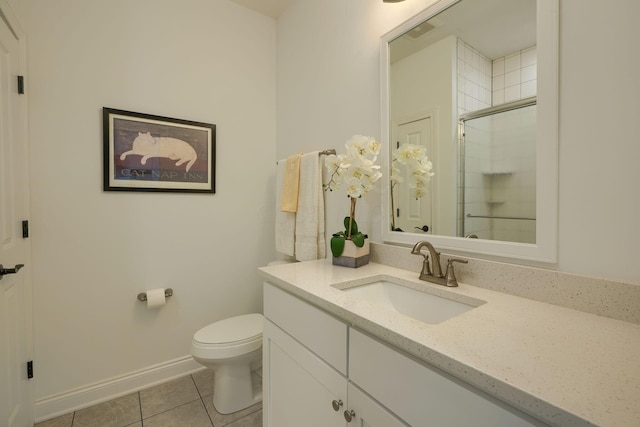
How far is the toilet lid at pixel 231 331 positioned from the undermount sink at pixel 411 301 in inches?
31.5

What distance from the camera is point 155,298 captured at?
5.74ft

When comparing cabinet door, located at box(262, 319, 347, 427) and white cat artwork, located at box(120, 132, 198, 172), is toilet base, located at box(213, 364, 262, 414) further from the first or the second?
white cat artwork, located at box(120, 132, 198, 172)

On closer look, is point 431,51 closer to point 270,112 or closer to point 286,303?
point 286,303

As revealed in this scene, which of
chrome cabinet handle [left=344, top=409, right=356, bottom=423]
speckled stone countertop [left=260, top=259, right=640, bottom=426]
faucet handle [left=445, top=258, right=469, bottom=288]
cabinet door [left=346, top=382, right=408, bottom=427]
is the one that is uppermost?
faucet handle [left=445, top=258, right=469, bottom=288]

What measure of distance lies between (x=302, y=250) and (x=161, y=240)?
94 cm

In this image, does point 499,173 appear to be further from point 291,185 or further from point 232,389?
point 232,389

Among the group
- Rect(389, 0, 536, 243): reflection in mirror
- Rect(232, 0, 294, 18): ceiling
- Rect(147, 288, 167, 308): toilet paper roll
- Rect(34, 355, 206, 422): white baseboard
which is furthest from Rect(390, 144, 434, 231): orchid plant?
Rect(34, 355, 206, 422): white baseboard

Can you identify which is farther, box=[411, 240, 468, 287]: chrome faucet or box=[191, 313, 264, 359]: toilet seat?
box=[191, 313, 264, 359]: toilet seat

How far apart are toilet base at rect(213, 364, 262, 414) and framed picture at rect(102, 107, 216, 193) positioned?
1168 mm

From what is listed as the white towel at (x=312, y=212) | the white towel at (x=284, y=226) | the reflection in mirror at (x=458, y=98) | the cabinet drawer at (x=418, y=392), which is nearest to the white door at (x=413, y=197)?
the reflection in mirror at (x=458, y=98)

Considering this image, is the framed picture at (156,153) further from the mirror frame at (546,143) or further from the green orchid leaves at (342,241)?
the mirror frame at (546,143)

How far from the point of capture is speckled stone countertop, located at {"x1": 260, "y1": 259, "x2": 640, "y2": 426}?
42 cm

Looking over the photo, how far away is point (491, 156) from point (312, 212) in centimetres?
98

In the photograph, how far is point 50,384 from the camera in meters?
1.53
